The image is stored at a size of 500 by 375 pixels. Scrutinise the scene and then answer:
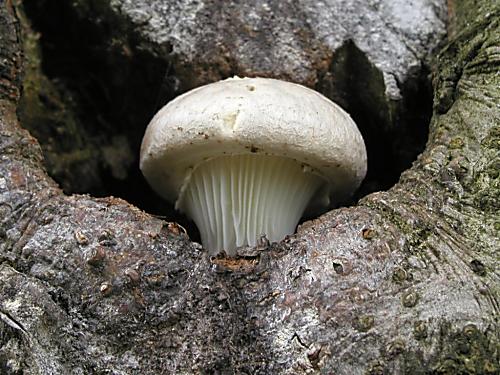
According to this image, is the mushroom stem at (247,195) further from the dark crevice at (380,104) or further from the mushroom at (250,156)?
the dark crevice at (380,104)

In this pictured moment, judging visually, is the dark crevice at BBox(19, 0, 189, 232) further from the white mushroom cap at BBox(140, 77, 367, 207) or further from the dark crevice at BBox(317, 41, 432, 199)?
the dark crevice at BBox(317, 41, 432, 199)

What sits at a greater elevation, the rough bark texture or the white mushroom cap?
the white mushroom cap

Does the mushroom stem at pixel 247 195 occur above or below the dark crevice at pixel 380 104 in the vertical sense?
below

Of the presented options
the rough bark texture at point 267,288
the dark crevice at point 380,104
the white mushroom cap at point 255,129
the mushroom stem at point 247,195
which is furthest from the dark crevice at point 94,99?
the rough bark texture at point 267,288

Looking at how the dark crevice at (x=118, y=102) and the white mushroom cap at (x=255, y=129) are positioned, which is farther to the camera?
the dark crevice at (x=118, y=102)

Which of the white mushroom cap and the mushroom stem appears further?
the mushroom stem

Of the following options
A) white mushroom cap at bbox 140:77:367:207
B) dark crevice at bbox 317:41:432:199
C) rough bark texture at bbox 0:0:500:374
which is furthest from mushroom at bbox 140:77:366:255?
dark crevice at bbox 317:41:432:199

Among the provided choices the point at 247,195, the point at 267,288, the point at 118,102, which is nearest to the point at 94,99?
the point at 118,102

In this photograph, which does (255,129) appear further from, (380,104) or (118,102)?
(118,102)

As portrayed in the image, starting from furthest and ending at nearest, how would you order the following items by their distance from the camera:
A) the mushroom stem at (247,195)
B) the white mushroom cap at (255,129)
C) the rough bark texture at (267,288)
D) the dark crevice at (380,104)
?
the dark crevice at (380,104)
the mushroom stem at (247,195)
the white mushroom cap at (255,129)
the rough bark texture at (267,288)
